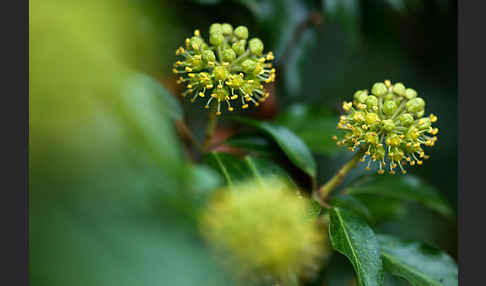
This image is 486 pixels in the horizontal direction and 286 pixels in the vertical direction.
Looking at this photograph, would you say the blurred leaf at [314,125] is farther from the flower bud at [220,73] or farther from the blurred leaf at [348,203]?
the flower bud at [220,73]

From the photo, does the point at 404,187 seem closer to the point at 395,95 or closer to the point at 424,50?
the point at 395,95

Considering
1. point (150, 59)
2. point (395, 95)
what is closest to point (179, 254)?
point (395, 95)

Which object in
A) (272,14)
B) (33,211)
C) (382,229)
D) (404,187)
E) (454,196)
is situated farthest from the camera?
(454,196)

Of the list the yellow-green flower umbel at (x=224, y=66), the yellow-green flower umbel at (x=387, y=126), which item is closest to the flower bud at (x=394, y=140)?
the yellow-green flower umbel at (x=387, y=126)

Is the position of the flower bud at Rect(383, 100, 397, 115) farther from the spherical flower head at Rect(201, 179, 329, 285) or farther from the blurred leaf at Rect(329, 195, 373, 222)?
the spherical flower head at Rect(201, 179, 329, 285)

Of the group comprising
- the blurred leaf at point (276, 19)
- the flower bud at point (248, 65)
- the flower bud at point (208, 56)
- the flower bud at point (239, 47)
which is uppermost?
the blurred leaf at point (276, 19)

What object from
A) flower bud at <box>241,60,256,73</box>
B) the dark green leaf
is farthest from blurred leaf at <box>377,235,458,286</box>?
flower bud at <box>241,60,256,73</box>
